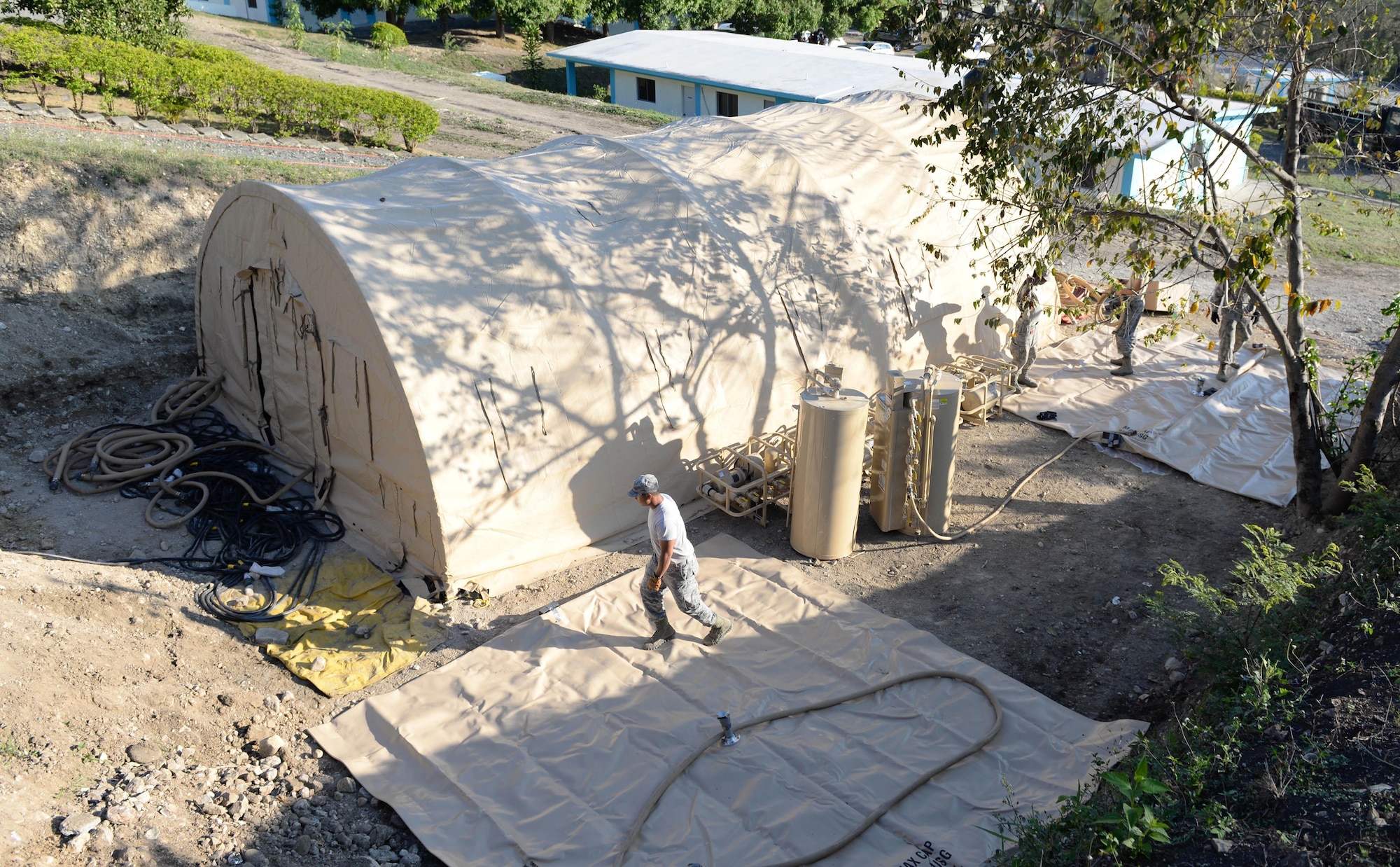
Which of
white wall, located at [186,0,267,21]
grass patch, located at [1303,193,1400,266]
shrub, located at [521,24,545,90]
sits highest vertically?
white wall, located at [186,0,267,21]

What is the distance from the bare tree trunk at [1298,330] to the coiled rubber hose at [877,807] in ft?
12.9

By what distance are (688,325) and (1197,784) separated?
568 centimetres

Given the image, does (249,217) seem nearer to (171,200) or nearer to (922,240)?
(171,200)

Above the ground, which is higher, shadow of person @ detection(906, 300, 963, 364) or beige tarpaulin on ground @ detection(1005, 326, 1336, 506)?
shadow of person @ detection(906, 300, 963, 364)

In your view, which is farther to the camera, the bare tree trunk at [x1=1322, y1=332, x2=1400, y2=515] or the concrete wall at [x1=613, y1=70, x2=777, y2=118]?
the concrete wall at [x1=613, y1=70, x2=777, y2=118]

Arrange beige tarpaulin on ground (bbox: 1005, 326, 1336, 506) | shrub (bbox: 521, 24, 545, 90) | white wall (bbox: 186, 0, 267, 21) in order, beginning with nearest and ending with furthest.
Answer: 1. beige tarpaulin on ground (bbox: 1005, 326, 1336, 506)
2. shrub (bbox: 521, 24, 545, 90)
3. white wall (bbox: 186, 0, 267, 21)

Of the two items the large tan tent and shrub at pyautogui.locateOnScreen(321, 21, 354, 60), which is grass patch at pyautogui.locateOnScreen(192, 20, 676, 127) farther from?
the large tan tent

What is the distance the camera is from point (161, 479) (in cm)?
830

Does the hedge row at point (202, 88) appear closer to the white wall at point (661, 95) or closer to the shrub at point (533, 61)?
the white wall at point (661, 95)

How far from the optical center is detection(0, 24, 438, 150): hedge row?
1606 centimetres

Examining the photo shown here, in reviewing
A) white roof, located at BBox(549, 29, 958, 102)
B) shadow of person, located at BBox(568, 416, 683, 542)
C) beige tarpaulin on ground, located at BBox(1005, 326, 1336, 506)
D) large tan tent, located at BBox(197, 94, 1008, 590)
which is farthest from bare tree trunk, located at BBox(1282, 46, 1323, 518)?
white roof, located at BBox(549, 29, 958, 102)

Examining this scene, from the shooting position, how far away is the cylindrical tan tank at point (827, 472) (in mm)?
7652

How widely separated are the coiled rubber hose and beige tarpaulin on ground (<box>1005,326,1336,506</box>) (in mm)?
4592

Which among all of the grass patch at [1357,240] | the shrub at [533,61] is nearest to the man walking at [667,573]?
the grass patch at [1357,240]
